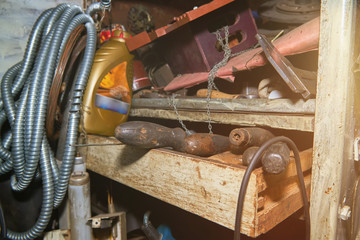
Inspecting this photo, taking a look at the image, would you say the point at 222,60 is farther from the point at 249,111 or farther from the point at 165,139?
the point at 165,139

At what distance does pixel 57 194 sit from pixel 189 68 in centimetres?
81

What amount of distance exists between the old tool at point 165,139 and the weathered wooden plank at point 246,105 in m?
0.12

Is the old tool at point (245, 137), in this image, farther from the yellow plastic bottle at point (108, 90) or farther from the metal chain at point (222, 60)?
the yellow plastic bottle at point (108, 90)

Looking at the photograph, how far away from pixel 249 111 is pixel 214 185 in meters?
0.30

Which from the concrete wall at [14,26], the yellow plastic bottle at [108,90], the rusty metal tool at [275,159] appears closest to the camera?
the rusty metal tool at [275,159]

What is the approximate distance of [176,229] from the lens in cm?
146

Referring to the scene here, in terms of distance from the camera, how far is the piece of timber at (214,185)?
561mm

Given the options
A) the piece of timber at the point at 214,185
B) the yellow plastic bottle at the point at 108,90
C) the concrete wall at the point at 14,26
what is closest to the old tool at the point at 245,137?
the piece of timber at the point at 214,185

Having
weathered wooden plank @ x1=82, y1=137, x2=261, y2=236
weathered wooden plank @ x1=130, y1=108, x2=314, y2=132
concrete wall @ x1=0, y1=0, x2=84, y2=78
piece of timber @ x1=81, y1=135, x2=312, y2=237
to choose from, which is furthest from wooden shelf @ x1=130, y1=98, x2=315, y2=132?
concrete wall @ x1=0, y1=0, x2=84, y2=78

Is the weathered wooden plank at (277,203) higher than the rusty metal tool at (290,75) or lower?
lower

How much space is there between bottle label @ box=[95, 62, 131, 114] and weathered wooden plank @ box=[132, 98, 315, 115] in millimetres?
127

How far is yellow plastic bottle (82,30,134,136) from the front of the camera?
3.48 ft

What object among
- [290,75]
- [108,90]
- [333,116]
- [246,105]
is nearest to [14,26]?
[108,90]

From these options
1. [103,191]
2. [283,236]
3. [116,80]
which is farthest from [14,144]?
[283,236]
